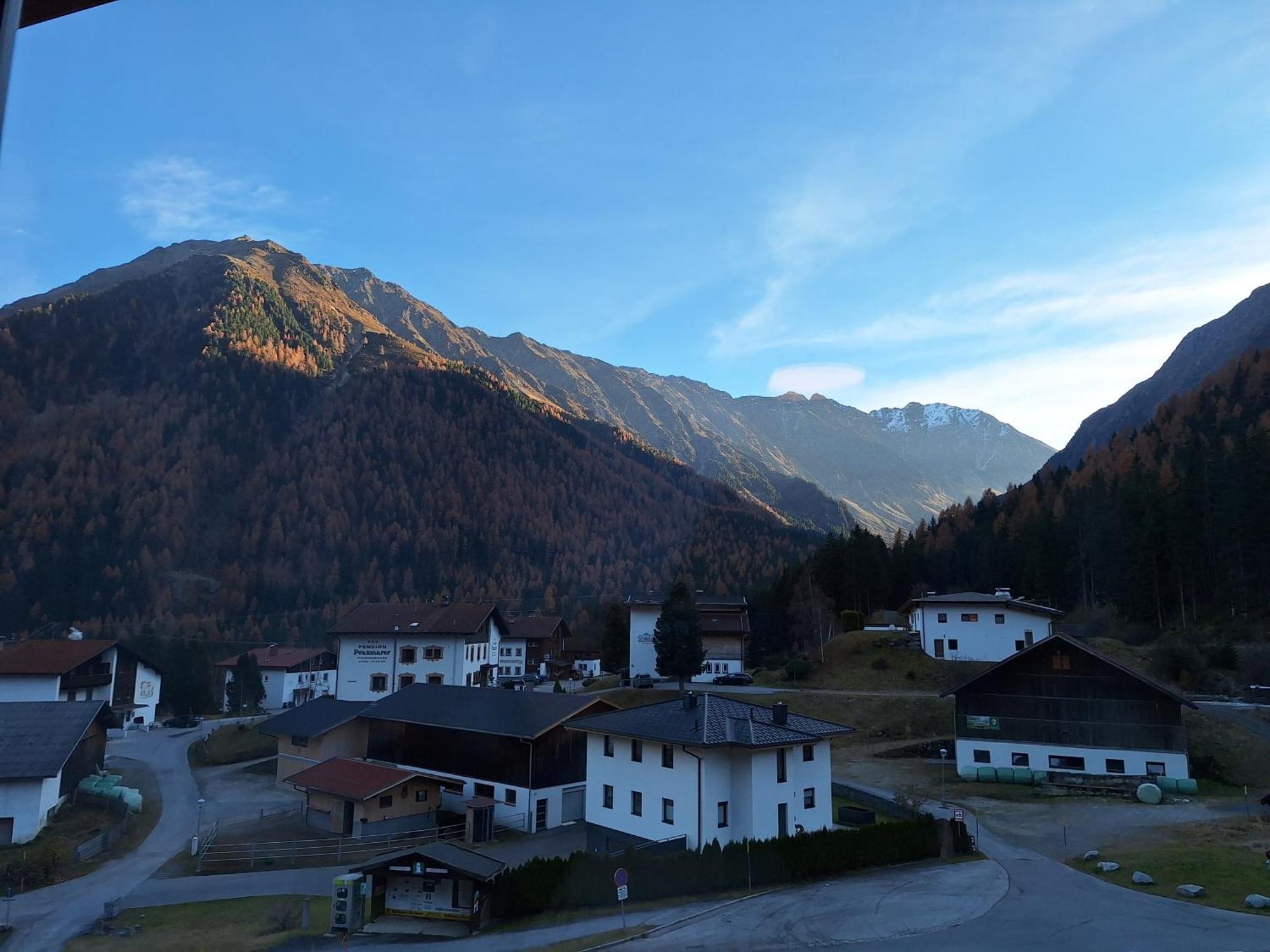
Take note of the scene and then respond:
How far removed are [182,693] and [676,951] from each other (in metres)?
80.0

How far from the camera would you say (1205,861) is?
26938mm

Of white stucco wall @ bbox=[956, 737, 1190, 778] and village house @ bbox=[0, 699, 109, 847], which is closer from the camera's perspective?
village house @ bbox=[0, 699, 109, 847]

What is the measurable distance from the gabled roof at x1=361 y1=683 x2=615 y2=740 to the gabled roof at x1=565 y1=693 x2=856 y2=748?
547cm

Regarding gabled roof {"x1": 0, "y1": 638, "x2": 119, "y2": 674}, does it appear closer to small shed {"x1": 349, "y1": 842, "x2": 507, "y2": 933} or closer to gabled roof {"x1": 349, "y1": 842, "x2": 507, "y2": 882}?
small shed {"x1": 349, "y1": 842, "x2": 507, "y2": 933}

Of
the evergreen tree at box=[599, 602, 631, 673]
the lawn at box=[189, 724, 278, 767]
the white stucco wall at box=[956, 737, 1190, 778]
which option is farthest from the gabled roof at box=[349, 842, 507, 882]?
the evergreen tree at box=[599, 602, 631, 673]

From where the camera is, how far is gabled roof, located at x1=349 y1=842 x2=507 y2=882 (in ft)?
84.8

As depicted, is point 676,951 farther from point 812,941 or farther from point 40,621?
point 40,621

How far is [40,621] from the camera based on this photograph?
13225cm

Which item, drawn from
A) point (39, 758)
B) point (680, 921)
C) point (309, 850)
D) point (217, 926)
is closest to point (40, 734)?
point (39, 758)

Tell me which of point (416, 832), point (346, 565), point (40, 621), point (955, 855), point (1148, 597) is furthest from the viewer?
point (346, 565)

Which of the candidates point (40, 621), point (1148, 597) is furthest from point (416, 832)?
point (40, 621)

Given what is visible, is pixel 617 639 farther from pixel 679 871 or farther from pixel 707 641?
pixel 679 871

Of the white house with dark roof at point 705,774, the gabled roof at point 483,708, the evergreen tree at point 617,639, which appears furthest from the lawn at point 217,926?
the evergreen tree at point 617,639

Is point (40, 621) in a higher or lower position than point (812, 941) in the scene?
higher
